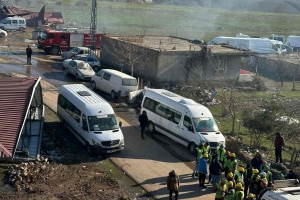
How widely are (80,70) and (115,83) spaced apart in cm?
520

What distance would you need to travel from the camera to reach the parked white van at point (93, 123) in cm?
1841

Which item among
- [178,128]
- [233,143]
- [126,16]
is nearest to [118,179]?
[178,128]

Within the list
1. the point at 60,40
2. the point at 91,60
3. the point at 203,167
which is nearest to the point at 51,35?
the point at 60,40

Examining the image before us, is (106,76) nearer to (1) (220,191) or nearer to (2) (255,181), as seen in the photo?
(2) (255,181)

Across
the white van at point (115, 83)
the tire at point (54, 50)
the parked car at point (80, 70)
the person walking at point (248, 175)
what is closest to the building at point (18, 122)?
the white van at point (115, 83)

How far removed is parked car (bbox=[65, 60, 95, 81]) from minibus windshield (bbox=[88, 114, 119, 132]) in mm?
12687

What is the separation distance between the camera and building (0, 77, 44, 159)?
53.0 feet

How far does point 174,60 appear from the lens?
31609mm

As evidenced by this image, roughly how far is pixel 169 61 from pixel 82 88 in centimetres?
1079

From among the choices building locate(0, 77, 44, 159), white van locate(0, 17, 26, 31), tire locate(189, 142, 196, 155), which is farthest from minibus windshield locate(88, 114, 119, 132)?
white van locate(0, 17, 26, 31)

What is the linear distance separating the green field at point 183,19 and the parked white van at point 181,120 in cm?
4514

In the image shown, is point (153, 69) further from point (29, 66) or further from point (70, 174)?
point (70, 174)

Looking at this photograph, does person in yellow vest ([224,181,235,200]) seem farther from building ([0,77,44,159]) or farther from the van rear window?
the van rear window

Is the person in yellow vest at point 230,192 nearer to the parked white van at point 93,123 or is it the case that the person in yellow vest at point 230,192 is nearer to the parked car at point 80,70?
the parked white van at point 93,123
